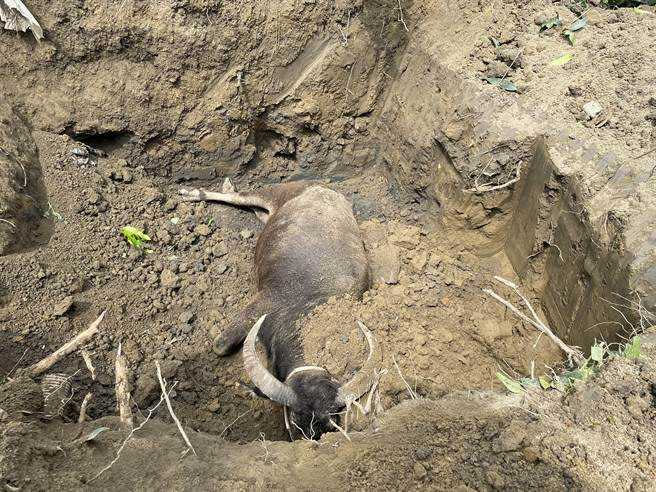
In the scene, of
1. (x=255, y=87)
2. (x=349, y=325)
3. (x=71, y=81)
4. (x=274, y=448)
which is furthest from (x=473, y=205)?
(x=71, y=81)

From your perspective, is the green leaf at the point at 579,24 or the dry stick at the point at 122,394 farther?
the green leaf at the point at 579,24

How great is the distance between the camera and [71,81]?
14.8 feet

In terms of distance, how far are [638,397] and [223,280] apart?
3.94 m

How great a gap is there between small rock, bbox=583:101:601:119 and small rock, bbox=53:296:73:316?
4.73 metres

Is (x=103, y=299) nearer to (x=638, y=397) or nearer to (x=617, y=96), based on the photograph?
(x=638, y=397)

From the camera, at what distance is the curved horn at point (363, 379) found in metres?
3.36

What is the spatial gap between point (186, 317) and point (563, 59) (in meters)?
4.42

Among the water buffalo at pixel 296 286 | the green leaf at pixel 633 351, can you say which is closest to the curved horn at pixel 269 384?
the water buffalo at pixel 296 286

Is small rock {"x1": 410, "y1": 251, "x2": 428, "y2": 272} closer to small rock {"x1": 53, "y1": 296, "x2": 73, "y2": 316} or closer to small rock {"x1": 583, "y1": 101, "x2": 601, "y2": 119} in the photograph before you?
small rock {"x1": 583, "y1": 101, "x2": 601, "y2": 119}

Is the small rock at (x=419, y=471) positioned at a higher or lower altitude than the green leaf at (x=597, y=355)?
lower

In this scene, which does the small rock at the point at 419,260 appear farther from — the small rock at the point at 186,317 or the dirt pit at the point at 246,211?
the small rock at the point at 186,317

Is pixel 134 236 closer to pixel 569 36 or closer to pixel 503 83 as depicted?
pixel 503 83

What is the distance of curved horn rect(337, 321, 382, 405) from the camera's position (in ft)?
11.0

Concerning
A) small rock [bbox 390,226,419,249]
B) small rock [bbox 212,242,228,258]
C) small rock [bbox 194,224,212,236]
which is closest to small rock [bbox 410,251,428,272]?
small rock [bbox 390,226,419,249]
